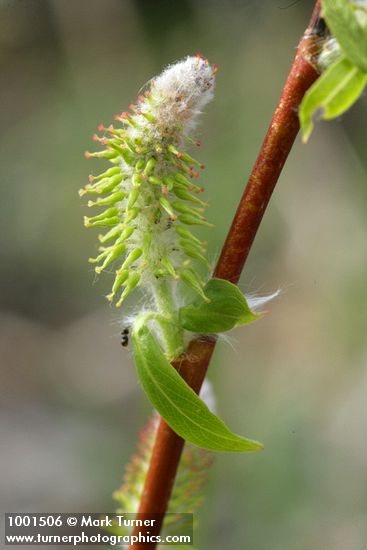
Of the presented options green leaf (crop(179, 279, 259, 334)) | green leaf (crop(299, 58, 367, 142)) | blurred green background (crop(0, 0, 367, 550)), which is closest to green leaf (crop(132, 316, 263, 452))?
green leaf (crop(179, 279, 259, 334))

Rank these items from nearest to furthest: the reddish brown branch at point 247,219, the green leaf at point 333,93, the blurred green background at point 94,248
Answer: the green leaf at point 333,93 → the reddish brown branch at point 247,219 → the blurred green background at point 94,248

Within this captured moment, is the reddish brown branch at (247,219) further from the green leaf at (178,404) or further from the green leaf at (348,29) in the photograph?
the green leaf at (348,29)

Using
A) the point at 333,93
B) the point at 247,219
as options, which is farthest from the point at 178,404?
the point at 333,93

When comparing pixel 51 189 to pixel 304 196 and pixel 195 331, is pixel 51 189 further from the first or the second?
pixel 195 331

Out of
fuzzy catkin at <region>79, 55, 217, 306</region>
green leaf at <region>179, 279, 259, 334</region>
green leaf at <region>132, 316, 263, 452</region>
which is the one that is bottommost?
green leaf at <region>132, 316, 263, 452</region>

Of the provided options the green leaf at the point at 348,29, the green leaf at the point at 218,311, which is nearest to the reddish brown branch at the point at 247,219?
the green leaf at the point at 218,311

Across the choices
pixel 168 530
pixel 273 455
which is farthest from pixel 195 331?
pixel 273 455

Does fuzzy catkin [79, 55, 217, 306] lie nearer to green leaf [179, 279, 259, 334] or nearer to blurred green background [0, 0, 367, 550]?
green leaf [179, 279, 259, 334]
